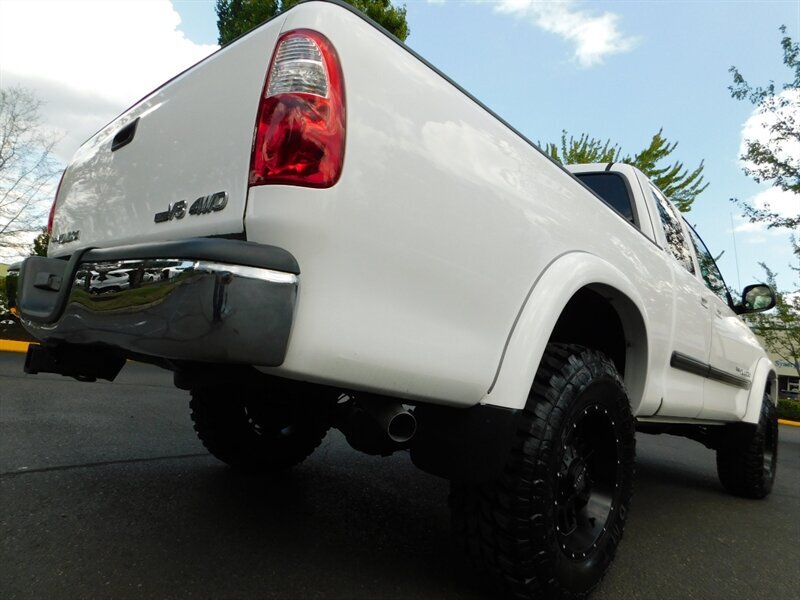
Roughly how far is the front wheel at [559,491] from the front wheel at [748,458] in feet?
6.95

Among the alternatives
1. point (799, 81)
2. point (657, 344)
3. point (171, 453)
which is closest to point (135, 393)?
point (171, 453)

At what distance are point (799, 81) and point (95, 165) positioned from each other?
19404mm

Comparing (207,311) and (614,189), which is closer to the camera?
(207,311)

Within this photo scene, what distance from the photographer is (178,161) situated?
1.60 meters

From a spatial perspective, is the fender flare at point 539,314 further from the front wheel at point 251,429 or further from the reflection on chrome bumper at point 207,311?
the front wheel at point 251,429

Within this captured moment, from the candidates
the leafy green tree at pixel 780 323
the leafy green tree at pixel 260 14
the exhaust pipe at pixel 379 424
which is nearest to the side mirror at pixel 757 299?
the exhaust pipe at pixel 379 424

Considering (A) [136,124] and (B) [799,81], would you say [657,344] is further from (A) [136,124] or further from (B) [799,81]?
(B) [799,81]

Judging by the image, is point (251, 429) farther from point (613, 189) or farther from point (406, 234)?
point (613, 189)

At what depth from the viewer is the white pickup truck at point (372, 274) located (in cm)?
125

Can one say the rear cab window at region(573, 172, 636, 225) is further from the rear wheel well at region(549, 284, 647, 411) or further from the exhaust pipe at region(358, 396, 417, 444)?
the exhaust pipe at region(358, 396, 417, 444)

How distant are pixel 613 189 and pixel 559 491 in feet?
6.46

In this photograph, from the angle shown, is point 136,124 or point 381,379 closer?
point 381,379

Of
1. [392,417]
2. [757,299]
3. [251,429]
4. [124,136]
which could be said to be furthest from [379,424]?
[757,299]

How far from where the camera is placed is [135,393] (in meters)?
5.68
